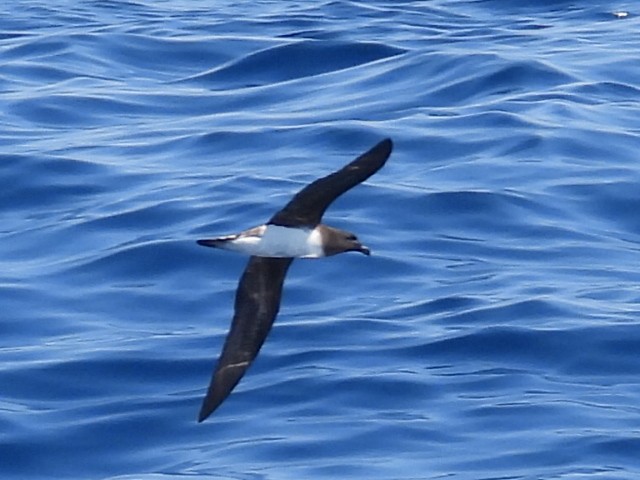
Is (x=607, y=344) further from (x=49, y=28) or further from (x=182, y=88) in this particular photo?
(x=49, y=28)

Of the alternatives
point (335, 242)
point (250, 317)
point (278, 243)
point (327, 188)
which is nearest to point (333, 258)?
point (250, 317)

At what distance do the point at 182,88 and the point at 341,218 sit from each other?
5080 mm

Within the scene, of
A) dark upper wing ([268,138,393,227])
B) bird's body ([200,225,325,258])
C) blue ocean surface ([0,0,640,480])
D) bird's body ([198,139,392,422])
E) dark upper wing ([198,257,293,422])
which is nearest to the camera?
dark upper wing ([268,138,393,227])

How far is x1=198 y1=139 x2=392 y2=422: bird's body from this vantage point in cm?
824

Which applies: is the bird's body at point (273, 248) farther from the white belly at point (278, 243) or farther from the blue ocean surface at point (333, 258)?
the blue ocean surface at point (333, 258)

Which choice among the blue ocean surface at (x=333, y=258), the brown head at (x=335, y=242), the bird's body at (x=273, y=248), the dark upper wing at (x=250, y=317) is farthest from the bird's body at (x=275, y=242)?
the blue ocean surface at (x=333, y=258)

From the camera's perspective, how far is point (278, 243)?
8.64 metres

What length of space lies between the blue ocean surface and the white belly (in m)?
1.93

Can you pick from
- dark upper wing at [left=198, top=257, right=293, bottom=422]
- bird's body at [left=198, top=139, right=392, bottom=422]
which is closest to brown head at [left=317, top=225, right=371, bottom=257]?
bird's body at [left=198, top=139, right=392, bottom=422]

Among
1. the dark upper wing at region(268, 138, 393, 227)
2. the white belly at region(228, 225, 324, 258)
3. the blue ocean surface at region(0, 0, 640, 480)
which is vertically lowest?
the blue ocean surface at region(0, 0, 640, 480)

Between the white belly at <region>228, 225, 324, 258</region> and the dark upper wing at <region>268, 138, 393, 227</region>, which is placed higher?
the dark upper wing at <region>268, 138, 393, 227</region>

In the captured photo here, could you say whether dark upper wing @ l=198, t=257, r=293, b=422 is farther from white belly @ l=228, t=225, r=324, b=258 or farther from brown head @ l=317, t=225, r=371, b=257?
white belly @ l=228, t=225, r=324, b=258

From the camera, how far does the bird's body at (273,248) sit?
8.24 metres

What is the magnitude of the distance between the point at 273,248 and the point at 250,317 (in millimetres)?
897
